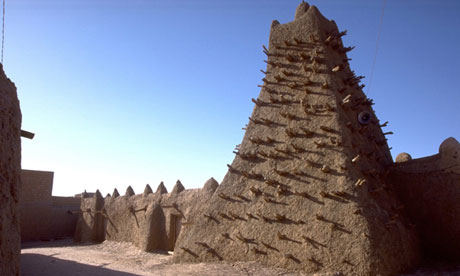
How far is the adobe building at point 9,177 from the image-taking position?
5493mm

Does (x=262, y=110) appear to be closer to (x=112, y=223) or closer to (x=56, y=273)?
(x=56, y=273)

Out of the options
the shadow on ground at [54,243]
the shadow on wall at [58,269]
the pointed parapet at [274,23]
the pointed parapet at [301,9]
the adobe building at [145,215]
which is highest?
the pointed parapet at [301,9]

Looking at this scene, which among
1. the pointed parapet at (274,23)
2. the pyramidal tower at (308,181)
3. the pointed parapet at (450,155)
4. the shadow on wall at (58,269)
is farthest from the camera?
the pointed parapet at (274,23)

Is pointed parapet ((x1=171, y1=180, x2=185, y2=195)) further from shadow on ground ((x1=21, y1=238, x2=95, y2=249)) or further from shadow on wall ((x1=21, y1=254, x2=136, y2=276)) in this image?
shadow on ground ((x1=21, y1=238, x2=95, y2=249))

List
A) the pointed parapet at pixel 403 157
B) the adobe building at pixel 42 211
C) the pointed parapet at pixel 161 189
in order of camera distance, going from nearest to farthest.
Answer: the pointed parapet at pixel 403 157 → the pointed parapet at pixel 161 189 → the adobe building at pixel 42 211

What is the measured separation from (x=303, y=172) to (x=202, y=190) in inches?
230

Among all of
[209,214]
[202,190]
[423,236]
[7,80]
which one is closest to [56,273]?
[209,214]

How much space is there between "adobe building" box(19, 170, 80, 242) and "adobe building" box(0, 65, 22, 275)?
17.6 m

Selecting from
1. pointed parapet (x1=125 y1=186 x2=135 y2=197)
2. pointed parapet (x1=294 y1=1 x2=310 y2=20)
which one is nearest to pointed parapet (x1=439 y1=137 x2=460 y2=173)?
pointed parapet (x1=294 y1=1 x2=310 y2=20)

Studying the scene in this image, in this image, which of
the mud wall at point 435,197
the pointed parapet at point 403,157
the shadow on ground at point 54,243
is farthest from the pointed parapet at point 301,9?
the shadow on ground at point 54,243

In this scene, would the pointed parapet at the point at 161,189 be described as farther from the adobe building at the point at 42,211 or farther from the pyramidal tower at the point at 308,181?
the adobe building at the point at 42,211

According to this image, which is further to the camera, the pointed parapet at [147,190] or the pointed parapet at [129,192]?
the pointed parapet at [129,192]

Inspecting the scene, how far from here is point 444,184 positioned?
32.3 feet

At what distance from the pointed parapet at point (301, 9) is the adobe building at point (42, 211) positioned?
19529 mm
